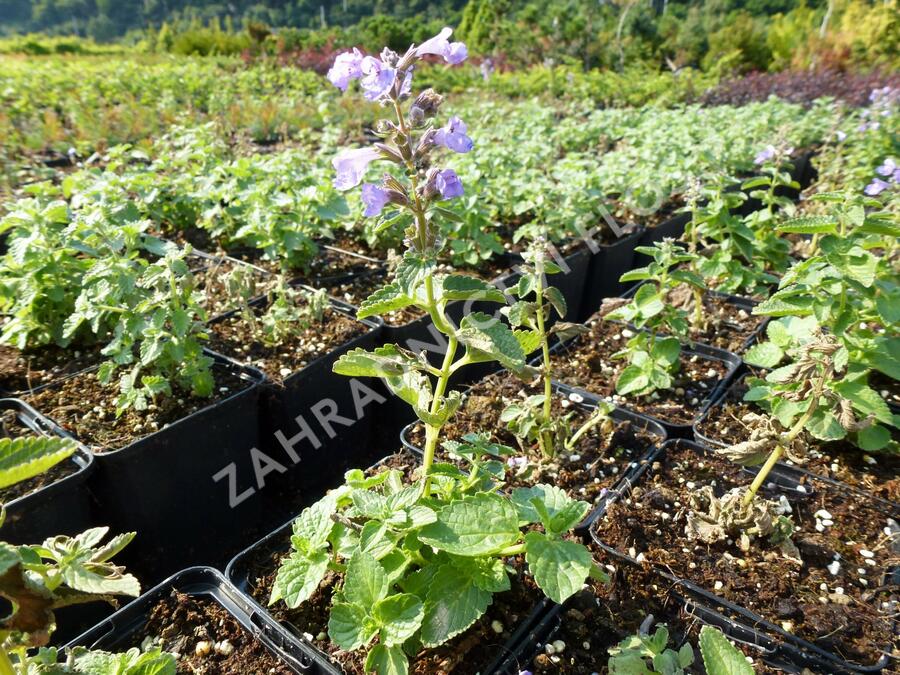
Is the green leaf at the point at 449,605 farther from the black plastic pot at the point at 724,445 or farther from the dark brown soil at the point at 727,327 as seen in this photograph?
the dark brown soil at the point at 727,327

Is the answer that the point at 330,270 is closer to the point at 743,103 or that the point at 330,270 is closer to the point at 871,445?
the point at 871,445

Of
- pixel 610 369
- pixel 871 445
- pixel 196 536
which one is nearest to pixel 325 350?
pixel 196 536

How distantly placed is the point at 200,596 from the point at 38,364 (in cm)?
159

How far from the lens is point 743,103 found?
9.93 m

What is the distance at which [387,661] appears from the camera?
1.17 m

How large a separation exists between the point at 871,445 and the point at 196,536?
7.69ft

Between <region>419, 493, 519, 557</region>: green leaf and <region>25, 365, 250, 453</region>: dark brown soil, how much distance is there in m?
1.25

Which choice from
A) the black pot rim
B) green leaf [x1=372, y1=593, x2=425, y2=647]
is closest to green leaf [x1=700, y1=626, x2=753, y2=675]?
green leaf [x1=372, y1=593, x2=425, y2=647]

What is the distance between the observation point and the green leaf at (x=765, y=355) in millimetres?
2209

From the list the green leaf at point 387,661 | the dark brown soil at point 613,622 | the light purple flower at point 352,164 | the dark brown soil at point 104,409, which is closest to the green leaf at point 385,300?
the light purple flower at point 352,164

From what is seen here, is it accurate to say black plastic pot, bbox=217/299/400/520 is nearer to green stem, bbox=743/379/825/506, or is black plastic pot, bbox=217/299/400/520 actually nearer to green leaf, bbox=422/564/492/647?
green leaf, bbox=422/564/492/647

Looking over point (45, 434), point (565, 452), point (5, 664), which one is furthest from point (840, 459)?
point (45, 434)

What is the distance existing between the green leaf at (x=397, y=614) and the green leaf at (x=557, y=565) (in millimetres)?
239

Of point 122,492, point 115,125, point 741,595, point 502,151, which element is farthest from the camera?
point 115,125
